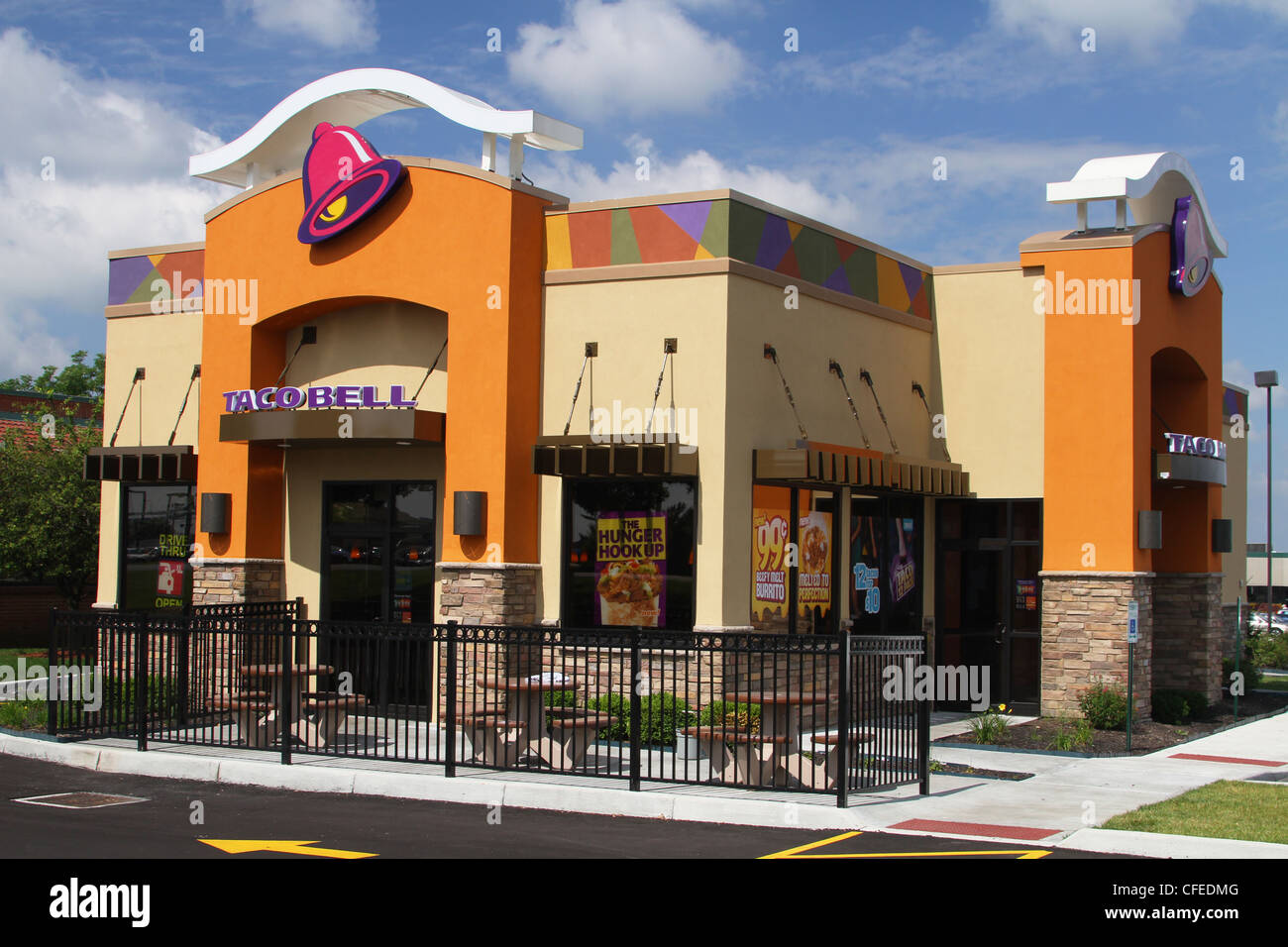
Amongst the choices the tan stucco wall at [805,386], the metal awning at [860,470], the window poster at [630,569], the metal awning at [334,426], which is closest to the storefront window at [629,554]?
the window poster at [630,569]

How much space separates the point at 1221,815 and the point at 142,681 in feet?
36.7

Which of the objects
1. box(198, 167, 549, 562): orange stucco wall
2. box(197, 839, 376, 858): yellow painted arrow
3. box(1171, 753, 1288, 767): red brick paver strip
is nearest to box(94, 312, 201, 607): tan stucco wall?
box(198, 167, 549, 562): orange stucco wall

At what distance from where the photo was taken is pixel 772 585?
56.9 ft

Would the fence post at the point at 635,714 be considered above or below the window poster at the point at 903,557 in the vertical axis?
below

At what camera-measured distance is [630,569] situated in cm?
1711

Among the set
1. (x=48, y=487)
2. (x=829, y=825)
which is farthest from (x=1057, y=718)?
(x=48, y=487)

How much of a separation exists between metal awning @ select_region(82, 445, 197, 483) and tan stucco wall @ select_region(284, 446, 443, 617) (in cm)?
179

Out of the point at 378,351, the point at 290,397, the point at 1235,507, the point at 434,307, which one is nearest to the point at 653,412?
the point at 434,307

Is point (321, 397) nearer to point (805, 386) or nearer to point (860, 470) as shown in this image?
point (805, 386)

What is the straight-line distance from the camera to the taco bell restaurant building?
17.1m

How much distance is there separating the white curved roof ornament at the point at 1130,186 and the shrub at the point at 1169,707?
6991 millimetres

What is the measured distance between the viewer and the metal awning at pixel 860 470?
54.3 feet

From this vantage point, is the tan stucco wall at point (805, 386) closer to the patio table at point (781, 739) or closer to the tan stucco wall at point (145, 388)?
the patio table at point (781, 739)
